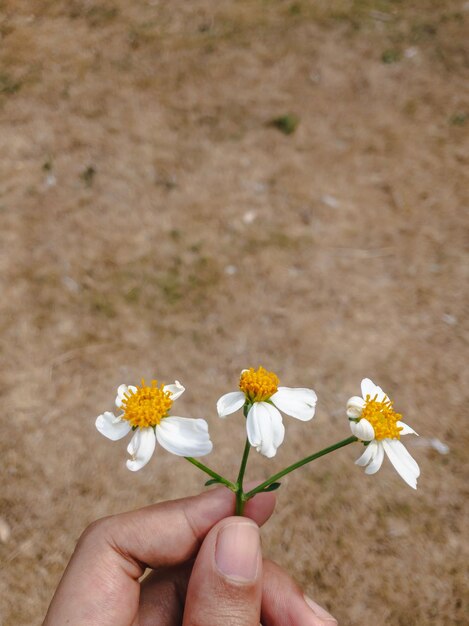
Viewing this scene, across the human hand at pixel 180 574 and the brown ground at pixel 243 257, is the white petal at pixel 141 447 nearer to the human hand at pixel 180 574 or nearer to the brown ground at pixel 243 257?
the human hand at pixel 180 574

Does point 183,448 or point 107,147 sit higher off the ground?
point 183,448

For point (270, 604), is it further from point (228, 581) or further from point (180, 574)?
point (228, 581)

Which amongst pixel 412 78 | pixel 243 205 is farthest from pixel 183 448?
pixel 412 78

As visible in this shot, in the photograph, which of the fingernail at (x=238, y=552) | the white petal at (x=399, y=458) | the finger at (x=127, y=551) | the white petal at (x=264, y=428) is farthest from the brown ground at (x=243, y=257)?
the white petal at (x=264, y=428)

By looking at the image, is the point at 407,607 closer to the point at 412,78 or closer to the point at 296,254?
the point at 296,254

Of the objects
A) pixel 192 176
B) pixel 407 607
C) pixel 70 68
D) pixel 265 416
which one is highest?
pixel 265 416
